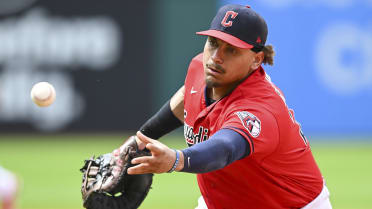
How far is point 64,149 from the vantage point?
42.2 feet

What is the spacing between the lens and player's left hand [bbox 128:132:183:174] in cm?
344

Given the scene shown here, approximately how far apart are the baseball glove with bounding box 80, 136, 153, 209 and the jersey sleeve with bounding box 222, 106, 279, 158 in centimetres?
106

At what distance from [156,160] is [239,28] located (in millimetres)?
1232

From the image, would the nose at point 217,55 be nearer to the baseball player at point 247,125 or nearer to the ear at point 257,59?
the baseball player at point 247,125

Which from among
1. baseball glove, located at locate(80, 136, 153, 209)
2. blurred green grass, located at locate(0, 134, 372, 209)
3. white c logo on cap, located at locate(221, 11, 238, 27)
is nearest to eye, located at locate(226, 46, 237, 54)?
white c logo on cap, located at locate(221, 11, 238, 27)

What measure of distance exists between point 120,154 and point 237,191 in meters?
0.95

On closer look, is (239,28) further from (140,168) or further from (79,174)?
(79,174)

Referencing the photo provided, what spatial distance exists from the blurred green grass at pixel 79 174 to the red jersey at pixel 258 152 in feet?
14.0

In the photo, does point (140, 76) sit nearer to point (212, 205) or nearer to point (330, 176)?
point (330, 176)

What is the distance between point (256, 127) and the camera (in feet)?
12.9

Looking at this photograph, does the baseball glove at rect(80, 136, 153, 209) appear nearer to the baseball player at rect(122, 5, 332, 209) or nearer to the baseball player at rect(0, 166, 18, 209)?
the baseball player at rect(122, 5, 332, 209)

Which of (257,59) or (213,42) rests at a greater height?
(213,42)

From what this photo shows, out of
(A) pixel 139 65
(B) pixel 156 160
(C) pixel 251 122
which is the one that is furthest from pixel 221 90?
(A) pixel 139 65

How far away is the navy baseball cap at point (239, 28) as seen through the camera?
428cm
